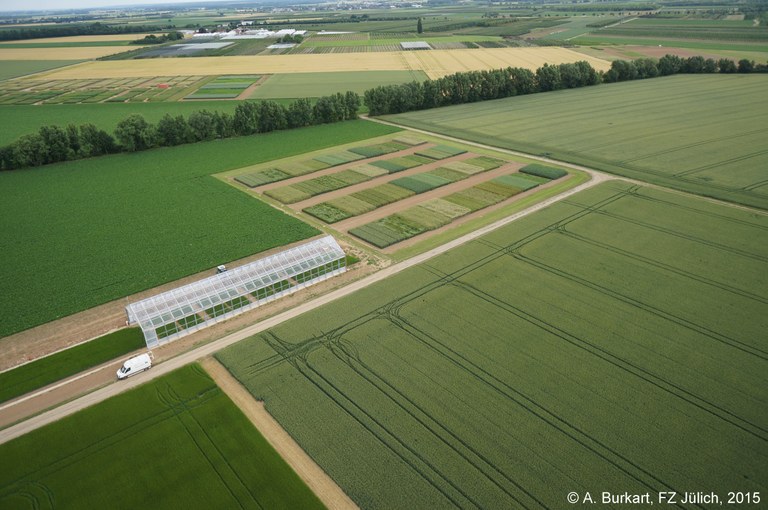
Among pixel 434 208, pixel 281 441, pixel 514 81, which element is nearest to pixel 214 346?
pixel 281 441

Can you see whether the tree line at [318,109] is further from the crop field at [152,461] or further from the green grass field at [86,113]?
the crop field at [152,461]

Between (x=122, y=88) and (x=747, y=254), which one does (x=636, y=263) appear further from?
(x=122, y=88)

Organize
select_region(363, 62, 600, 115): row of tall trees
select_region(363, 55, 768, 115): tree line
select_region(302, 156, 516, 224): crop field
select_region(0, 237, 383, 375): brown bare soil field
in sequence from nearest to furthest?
1. select_region(0, 237, 383, 375): brown bare soil field
2. select_region(302, 156, 516, 224): crop field
3. select_region(363, 62, 600, 115): row of tall trees
4. select_region(363, 55, 768, 115): tree line

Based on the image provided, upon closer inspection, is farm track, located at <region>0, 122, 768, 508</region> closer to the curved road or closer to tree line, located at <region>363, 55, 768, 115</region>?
the curved road

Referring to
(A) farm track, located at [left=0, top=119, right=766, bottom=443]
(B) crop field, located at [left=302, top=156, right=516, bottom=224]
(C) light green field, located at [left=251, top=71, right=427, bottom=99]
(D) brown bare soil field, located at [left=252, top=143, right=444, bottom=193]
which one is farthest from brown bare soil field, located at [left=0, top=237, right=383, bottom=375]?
(C) light green field, located at [left=251, top=71, right=427, bottom=99]

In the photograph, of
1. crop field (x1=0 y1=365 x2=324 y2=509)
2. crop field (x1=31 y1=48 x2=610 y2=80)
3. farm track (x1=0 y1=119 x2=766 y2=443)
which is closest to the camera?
crop field (x1=0 y1=365 x2=324 y2=509)

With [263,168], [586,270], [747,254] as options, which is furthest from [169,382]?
[747,254]

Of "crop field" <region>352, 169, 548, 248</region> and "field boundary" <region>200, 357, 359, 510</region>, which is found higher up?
"crop field" <region>352, 169, 548, 248</region>
